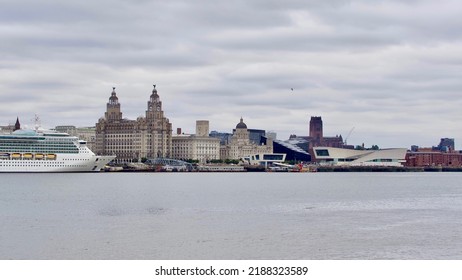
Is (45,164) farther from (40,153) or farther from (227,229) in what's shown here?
(227,229)

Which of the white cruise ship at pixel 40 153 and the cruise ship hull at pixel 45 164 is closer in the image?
the cruise ship hull at pixel 45 164

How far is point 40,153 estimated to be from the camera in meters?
130

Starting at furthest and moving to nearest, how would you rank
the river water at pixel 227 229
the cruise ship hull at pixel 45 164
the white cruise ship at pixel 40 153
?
the white cruise ship at pixel 40 153 → the cruise ship hull at pixel 45 164 → the river water at pixel 227 229

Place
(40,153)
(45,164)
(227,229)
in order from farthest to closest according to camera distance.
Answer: (40,153), (45,164), (227,229)

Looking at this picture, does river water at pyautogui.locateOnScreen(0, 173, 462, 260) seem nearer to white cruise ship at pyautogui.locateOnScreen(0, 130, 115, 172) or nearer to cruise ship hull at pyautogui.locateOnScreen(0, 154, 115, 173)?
cruise ship hull at pyautogui.locateOnScreen(0, 154, 115, 173)

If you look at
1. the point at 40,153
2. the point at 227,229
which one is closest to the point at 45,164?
the point at 40,153

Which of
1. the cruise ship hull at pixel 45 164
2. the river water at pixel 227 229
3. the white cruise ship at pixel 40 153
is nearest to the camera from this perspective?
the river water at pixel 227 229

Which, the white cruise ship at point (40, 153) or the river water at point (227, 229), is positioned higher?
the white cruise ship at point (40, 153)

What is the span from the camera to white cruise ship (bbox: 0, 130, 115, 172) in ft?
425

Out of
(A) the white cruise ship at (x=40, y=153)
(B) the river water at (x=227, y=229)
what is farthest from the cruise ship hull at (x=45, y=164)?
(B) the river water at (x=227, y=229)

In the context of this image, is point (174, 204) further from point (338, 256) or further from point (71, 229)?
point (338, 256)

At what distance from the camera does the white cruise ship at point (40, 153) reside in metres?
130

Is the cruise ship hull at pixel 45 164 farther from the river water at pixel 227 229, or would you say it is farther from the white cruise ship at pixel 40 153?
the river water at pixel 227 229
